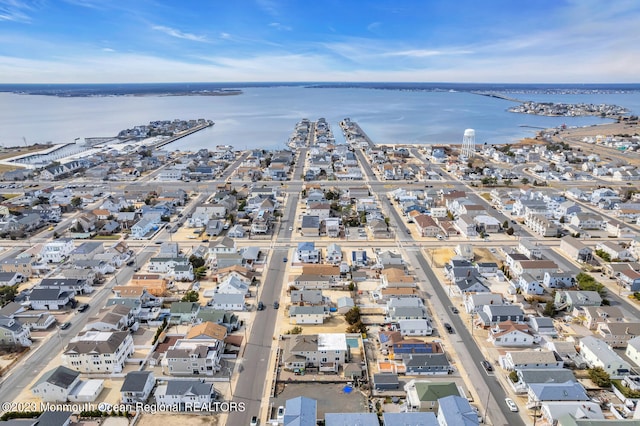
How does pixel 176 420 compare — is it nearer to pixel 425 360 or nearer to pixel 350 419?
pixel 350 419

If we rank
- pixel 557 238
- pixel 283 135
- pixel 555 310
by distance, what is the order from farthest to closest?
1. pixel 283 135
2. pixel 557 238
3. pixel 555 310

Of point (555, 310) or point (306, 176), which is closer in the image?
point (555, 310)

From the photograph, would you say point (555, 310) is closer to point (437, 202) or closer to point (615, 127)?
point (437, 202)

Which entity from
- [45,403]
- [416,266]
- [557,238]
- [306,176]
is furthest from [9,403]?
[306,176]

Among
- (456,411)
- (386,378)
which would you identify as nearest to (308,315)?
(386,378)

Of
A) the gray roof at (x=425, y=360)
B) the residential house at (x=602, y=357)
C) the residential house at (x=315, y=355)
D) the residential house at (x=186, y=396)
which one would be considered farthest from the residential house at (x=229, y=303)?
the residential house at (x=602, y=357)

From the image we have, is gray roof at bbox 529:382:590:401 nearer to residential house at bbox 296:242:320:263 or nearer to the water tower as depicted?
residential house at bbox 296:242:320:263
